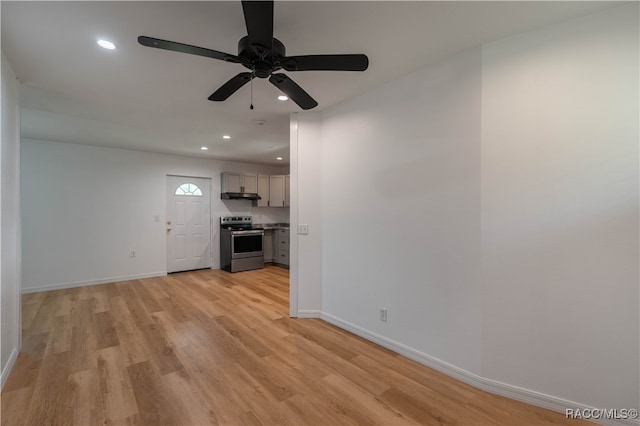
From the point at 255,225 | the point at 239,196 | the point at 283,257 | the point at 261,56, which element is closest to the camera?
the point at 261,56

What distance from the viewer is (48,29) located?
5.91 feet

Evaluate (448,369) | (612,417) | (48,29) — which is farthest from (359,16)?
(612,417)

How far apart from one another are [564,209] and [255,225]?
619cm

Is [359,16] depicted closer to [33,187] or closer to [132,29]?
[132,29]

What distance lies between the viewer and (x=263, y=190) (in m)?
6.86

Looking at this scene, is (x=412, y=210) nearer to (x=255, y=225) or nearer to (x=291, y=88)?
(x=291, y=88)

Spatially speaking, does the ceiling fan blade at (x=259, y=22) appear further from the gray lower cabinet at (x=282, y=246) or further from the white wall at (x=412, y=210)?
the gray lower cabinet at (x=282, y=246)

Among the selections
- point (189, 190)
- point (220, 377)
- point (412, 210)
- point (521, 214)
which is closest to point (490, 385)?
point (521, 214)

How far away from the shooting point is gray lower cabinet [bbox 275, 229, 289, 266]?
6443mm

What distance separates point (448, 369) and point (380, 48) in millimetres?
2591

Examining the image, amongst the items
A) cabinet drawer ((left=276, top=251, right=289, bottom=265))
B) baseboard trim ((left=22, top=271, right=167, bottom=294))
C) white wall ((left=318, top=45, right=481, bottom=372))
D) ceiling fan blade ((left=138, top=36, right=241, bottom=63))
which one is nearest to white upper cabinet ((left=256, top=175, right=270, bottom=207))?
cabinet drawer ((left=276, top=251, right=289, bottom=265))

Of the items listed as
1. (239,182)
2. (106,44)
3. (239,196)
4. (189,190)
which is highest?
(106,44)

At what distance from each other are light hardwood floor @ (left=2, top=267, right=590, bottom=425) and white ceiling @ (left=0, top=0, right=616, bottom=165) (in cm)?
254

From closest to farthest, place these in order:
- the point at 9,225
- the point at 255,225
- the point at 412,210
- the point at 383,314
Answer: the point at 9,225 < the point at 412,210 < the point at 383,314 < the point at 255,225
